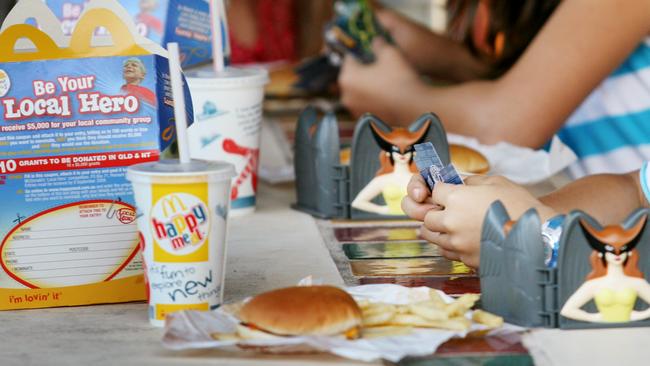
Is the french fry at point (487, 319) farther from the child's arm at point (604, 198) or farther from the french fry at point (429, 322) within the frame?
the child's arm at point (604, 198)

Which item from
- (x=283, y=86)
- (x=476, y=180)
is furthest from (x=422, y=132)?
(x=283, y=86)

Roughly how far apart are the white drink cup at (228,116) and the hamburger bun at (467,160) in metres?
0.36

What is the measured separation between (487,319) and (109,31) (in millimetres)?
582

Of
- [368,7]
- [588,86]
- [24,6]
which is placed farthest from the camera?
[368,7]

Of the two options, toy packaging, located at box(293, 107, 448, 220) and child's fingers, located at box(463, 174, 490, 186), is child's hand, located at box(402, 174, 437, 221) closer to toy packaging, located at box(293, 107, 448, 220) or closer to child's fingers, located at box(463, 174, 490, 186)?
child's fingers, located at box(463, 174, 490, 186)

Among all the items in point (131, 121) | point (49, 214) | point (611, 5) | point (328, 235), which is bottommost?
point (328, 235)

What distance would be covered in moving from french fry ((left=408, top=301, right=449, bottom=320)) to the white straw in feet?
2.27

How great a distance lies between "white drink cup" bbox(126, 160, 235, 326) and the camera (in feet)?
3.78

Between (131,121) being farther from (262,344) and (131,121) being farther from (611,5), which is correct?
(611,5)

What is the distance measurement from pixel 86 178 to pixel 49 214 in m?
0.06

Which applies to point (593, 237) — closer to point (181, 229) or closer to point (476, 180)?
point (476, 180)

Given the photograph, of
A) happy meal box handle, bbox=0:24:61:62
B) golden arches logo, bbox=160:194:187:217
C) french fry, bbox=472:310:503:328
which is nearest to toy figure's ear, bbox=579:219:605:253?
french fry, bbox=472:310:503:328

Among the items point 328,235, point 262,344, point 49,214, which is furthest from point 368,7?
point 262,344

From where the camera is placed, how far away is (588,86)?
2031mm
